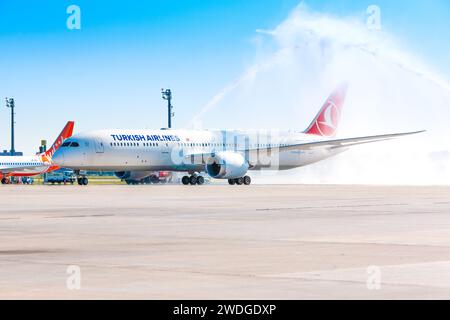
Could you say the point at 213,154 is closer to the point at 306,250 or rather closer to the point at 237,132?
the point at 237,132

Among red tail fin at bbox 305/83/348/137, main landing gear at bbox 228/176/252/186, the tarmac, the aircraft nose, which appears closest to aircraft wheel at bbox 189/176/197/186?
main landing gear at bbox 228/176/252/186

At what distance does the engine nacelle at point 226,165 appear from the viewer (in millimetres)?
80438

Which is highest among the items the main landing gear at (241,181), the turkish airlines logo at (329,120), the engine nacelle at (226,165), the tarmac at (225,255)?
the turkish airlines logo at (329,120)

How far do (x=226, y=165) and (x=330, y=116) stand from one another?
20.1 metres

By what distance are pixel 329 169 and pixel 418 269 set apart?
283 ft

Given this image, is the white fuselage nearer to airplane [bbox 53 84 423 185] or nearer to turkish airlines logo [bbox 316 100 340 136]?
airplane [bbox 53 84 423 185]

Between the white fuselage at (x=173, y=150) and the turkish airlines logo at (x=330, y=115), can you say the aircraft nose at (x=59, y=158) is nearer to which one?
the white fuselage at (x=173, y=150)

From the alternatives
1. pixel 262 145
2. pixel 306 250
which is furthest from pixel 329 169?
pixel 306 250

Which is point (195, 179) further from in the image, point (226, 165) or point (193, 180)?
point (226, 165)

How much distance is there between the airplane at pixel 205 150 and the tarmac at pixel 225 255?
44.1 metres

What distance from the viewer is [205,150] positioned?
284ft

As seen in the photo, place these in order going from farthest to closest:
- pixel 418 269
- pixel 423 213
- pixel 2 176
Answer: pixel 2 176 → pixel 423 213 → pixel 418 269

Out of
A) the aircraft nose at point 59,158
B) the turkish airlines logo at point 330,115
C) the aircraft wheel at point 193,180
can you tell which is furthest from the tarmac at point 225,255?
the turkish airlines logo at point 330,115
